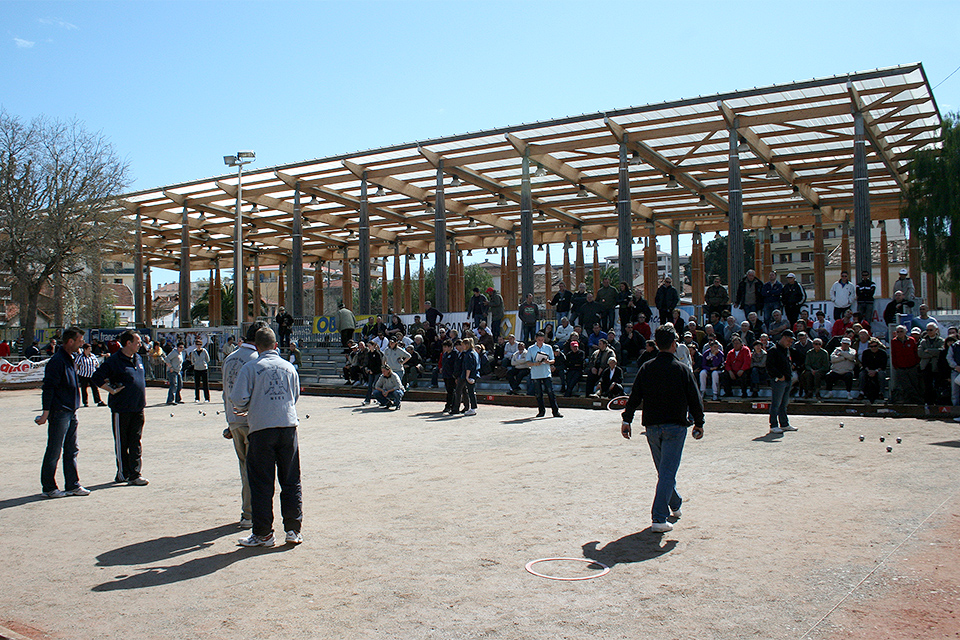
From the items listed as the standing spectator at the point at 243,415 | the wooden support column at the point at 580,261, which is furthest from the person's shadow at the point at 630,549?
the wooden support column at the point at 580,261

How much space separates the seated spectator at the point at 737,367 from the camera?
15.7 m

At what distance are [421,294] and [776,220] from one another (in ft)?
66.7

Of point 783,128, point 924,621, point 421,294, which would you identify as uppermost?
point 783,128

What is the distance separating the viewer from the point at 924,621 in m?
4.33

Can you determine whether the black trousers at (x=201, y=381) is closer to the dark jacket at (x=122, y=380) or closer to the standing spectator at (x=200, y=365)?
the standing spectator at (x=200, y=365)

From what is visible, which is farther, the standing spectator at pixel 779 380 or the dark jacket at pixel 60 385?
the standing spectator at pixel 779 380

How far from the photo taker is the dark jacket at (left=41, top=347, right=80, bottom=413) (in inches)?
335

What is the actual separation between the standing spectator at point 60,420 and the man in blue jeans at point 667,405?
5.84 m

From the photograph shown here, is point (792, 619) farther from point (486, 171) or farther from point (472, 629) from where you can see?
point (486, 171)

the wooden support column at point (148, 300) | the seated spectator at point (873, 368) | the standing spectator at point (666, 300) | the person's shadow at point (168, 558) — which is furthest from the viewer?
the wooden support column at point (148, 300)

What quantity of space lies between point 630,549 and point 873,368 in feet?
34.4

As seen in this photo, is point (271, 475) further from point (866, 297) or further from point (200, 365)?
point (200, 365)

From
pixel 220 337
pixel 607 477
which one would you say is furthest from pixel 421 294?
pixel 607 477

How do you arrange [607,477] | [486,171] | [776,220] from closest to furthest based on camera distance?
[607,477] → [486,171] → [776,220]
